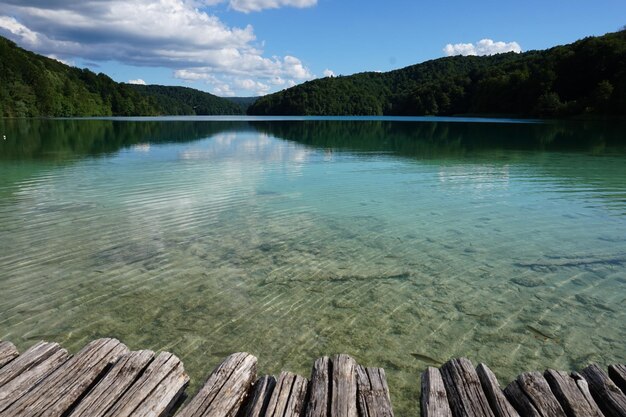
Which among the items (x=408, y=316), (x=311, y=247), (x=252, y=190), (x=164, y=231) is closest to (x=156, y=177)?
(x=252, y=190)

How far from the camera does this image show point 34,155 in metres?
32.0

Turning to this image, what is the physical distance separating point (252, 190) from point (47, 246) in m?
9.39

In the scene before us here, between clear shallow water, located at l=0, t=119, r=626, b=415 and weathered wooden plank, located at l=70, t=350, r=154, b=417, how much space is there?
72.2 inches

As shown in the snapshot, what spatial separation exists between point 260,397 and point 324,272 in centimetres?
570

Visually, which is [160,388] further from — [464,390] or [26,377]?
[464,390]

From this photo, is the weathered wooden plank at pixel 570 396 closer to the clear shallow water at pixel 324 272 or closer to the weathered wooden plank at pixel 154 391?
the clear shallow water at pixel 324 272

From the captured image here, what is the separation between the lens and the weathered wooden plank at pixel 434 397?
3.79 metres

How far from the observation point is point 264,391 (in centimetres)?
408

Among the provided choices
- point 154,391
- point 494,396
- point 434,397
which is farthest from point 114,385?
point 494,396

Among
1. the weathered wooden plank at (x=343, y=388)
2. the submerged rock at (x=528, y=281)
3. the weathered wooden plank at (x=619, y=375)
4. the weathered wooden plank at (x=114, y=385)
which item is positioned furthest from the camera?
the submerged rock at (x=528, y=281)

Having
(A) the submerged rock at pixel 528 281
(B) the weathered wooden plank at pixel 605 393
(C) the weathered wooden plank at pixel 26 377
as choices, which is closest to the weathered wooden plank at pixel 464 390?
(B) the weathered wooden plank at pixel 605 393

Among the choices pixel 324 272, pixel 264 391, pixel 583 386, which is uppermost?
pixel 583 386

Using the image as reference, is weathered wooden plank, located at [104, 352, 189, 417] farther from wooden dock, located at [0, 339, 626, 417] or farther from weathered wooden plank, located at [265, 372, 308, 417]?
weathered wooden plank, located at [265, 372, 308, 417]

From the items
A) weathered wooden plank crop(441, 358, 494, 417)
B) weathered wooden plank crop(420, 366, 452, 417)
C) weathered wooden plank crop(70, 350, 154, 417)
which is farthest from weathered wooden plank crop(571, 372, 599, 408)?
weathered wooden plank crop(70, 350, 154, 417)
